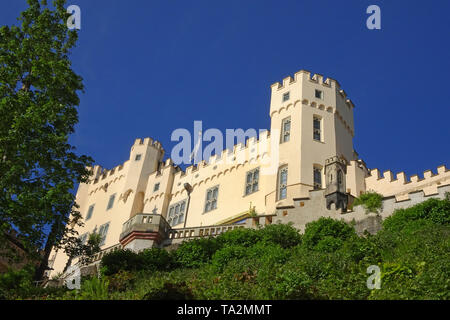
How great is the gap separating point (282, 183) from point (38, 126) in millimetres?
18935

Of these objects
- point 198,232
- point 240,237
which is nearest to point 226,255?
point 240,237

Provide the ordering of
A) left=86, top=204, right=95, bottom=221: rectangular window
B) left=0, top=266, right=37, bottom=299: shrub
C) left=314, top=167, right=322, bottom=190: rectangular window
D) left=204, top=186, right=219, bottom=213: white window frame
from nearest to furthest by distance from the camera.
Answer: left=0, top=266, right=37, bottom=299: shrub < left=314, top=167, right=322, bottom=190: rectangular window < left=204, top=186, right=219, bottom=213: white window frame < left=86, top=204, right=95, bottom=221: rectangular window

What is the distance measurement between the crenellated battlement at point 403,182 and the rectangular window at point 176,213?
1449 centimetres

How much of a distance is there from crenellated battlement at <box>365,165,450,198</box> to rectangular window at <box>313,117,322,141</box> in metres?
4.15

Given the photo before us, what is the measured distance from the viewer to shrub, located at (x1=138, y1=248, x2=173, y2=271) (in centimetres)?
2656

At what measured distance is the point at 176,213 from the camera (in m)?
43.6

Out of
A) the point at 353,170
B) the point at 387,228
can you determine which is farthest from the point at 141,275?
the point at 353,170

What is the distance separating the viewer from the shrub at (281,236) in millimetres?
28447

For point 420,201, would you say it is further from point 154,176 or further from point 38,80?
point 154,176

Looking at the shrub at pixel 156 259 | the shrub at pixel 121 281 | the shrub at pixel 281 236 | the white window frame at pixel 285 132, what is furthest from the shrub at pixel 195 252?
the white window frame at pixel 285 132

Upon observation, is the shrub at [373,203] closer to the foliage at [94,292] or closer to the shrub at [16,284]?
the foliage at [94,292]

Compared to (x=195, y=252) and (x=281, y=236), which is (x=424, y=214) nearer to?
(x=281, y=236)

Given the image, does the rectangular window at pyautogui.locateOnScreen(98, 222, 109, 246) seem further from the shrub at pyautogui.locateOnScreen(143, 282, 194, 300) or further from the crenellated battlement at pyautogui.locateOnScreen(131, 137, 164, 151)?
the shrub at pyautogui.locateOnScreen(143, 282, 194, 300)

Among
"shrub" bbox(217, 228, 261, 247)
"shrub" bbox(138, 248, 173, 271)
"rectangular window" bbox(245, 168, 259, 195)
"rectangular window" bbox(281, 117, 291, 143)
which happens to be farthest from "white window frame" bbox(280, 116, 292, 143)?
"shrub" bbox(138, 248, 173, 271)
